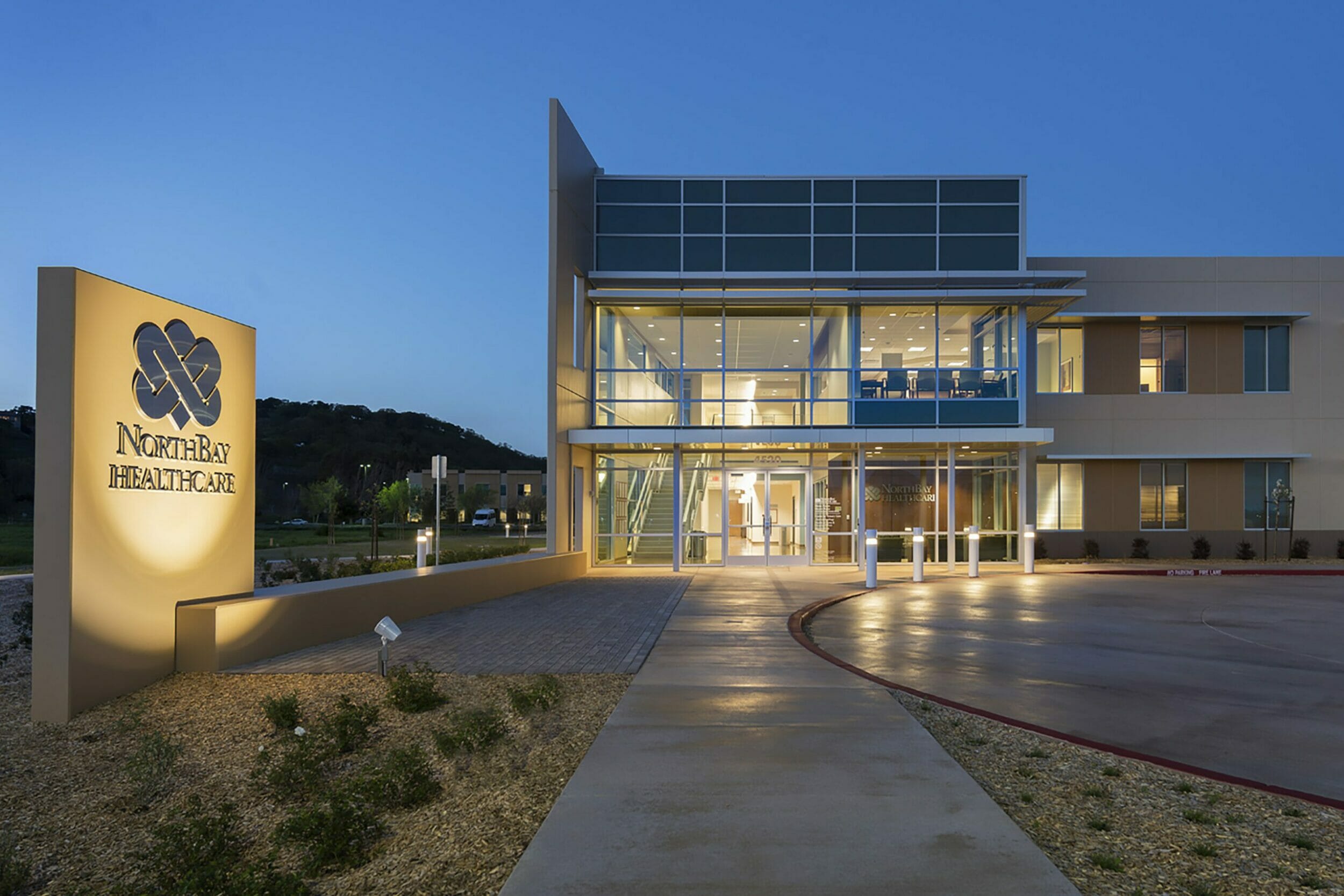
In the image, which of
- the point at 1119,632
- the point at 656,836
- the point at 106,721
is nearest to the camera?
the point at 656,836

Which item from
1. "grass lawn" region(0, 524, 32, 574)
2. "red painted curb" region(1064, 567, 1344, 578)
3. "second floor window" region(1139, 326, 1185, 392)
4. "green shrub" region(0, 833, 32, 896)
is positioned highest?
"second floor window" region(1139, 326, 1185, 392)

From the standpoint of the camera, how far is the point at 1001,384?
22.3 metres

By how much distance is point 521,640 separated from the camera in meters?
11.0

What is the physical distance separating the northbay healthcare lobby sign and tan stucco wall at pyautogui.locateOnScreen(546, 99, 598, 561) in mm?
10446

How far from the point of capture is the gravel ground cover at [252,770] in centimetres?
461

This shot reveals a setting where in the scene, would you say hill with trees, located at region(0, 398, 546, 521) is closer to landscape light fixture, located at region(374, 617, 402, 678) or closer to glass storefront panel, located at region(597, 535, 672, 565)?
glass storefront panel, located at region(597, 535, 672, 565)

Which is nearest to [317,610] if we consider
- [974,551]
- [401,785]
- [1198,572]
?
[401,785]

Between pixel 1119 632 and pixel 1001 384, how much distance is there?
10767 mm

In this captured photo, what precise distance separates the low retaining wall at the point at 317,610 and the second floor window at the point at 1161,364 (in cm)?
2013

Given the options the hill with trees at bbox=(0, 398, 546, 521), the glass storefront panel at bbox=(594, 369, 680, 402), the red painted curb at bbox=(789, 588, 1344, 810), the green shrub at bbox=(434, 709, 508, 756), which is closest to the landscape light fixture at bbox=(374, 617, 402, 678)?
the green shrub at bbox=(434, 709, 508, 756)

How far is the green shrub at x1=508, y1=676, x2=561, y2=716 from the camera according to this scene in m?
7.20

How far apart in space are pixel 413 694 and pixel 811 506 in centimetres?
1682

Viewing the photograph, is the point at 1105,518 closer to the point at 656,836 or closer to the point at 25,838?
the point at 656,836

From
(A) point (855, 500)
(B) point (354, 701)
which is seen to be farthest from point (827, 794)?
(A) point (855, 500)
